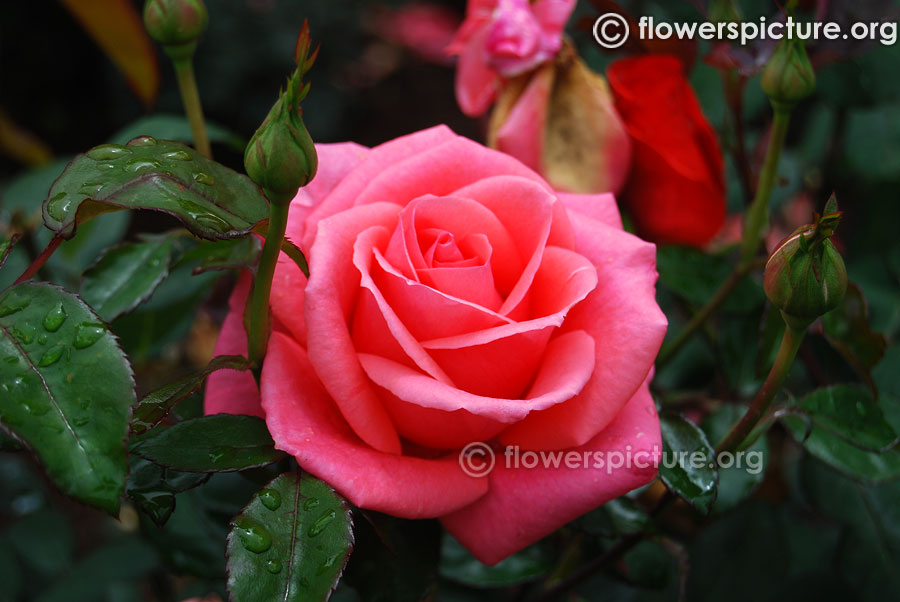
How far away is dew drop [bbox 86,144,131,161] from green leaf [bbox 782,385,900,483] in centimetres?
32

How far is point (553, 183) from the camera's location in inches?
19.4

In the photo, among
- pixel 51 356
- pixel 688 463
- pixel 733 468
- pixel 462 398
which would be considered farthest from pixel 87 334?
pixel 733 468

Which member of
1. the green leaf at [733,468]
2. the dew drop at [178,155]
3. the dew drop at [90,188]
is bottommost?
the green leaf at [733,468]

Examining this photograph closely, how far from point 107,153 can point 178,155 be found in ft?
0.09

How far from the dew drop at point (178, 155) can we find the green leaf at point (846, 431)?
0.98ft

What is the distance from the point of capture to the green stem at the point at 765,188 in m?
0.40

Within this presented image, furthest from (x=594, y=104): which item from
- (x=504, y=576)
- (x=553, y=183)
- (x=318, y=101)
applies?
(x=318, y=101)

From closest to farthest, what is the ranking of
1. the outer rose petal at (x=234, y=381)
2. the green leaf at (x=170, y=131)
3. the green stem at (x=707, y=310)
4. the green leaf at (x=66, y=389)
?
the green leaf at (x=66, y=389)
the outer rose petal at (x=234, y=381)
the green stem at (x=707, y=310)
the green leaf at (x=170, y=131)

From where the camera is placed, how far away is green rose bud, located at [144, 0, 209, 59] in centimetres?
40

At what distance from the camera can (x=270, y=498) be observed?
295 millimetres

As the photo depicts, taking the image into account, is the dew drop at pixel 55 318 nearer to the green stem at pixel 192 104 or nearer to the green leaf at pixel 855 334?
the green stem at pixel 192 104

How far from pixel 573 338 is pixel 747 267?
0.17 metres

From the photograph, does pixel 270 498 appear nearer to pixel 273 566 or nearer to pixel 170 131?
pixel 273 566

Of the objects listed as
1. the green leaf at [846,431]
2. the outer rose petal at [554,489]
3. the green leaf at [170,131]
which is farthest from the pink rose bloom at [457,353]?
the green leaf at [170,131]
